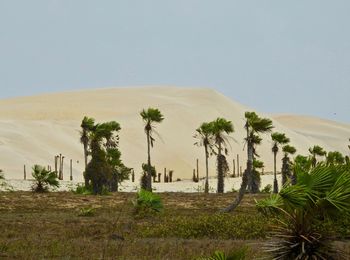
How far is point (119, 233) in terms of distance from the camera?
76.0 feet

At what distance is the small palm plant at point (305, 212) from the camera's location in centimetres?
1327

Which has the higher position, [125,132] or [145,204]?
[125,132]

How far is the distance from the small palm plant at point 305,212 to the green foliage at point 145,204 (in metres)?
15.6

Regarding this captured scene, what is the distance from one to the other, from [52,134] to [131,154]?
57.6 ft

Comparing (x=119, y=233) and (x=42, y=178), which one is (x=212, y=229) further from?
(x=42, y=178)

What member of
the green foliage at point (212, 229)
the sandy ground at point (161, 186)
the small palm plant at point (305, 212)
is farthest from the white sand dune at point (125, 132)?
the small palm plant at point (305, 212)

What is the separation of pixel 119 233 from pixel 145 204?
658cm

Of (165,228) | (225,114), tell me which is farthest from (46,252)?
(225,114)

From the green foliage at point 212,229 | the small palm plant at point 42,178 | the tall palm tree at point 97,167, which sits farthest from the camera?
the tall palm tree at point 97,167

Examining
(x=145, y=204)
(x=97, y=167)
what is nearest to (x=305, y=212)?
(x=145, y=204)

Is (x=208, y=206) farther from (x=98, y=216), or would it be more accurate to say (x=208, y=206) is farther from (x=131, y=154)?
(x=131, y=154)

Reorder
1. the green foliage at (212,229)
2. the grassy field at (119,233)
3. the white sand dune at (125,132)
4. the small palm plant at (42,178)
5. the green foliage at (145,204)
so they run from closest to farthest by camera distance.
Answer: the grassy field at (119,233) → the green foliage at (212,229) → the green foliage at (145,204) → the small palm plant at (42,178) → the white sand dune at (125,132)

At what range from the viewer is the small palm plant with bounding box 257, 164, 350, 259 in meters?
13.3

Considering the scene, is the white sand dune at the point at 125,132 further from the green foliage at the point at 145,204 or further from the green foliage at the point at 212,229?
the green foliage at the point at 212,229
